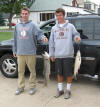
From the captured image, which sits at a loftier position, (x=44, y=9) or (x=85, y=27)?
(x=44, y=9)

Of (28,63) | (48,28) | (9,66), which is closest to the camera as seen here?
(28,63)

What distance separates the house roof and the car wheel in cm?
3836

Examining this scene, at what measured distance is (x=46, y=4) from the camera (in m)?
44.7

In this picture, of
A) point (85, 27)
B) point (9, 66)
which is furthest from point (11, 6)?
point (85, 27)

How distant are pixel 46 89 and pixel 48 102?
772 mm

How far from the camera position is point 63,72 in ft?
15.4

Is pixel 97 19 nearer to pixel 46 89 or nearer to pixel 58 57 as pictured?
pixel 58 57

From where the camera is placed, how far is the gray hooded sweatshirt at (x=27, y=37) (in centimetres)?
464

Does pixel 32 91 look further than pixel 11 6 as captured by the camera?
No

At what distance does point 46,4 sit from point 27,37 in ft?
135

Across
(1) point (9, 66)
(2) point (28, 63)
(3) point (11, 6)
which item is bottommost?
(1) point (9, 66)

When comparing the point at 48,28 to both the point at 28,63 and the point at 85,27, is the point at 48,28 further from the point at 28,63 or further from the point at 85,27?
the point at 28,63

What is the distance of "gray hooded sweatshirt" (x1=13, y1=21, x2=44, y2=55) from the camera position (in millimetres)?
4641

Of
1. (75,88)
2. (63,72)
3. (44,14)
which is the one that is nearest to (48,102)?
(63,72)
